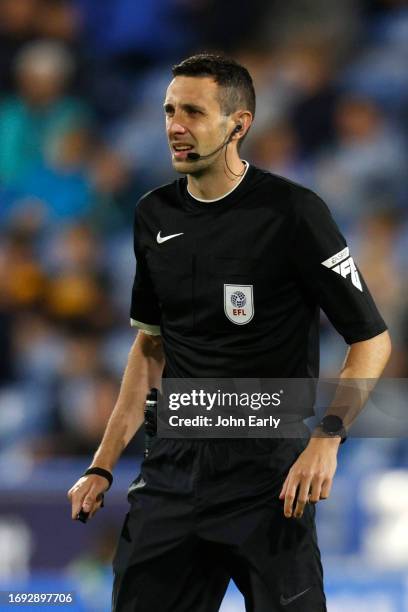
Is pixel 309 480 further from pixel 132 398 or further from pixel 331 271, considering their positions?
pixel 132 398

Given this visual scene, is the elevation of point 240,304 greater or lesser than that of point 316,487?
greater

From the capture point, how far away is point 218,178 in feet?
9.66

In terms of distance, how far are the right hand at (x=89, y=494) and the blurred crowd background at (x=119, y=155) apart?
298cm

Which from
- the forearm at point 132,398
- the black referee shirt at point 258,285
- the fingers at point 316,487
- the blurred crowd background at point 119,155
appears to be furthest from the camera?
the blurred crowd background at point 119,155

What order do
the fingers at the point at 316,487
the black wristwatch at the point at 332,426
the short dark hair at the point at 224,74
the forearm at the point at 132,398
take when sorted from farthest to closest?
the forearm at the point at 132,398
the short dark hair at the point at 224,74
the black wristwatch at the point at 332,426
the fingers at the point at 316,487

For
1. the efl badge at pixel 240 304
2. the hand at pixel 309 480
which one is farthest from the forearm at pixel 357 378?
the efl badge at pixel 240 304

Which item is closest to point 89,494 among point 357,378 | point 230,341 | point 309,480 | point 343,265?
point 230,341

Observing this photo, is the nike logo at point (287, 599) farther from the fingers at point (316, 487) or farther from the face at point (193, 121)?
the face at point (193, 121)

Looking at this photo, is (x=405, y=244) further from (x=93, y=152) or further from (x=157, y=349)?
(x=157, y=349)

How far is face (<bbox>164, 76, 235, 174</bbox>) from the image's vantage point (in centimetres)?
289

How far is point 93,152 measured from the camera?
724 centimetres

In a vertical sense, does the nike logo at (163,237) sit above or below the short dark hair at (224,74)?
below

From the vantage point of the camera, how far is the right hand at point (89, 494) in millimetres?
2930

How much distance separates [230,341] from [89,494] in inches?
20.8
